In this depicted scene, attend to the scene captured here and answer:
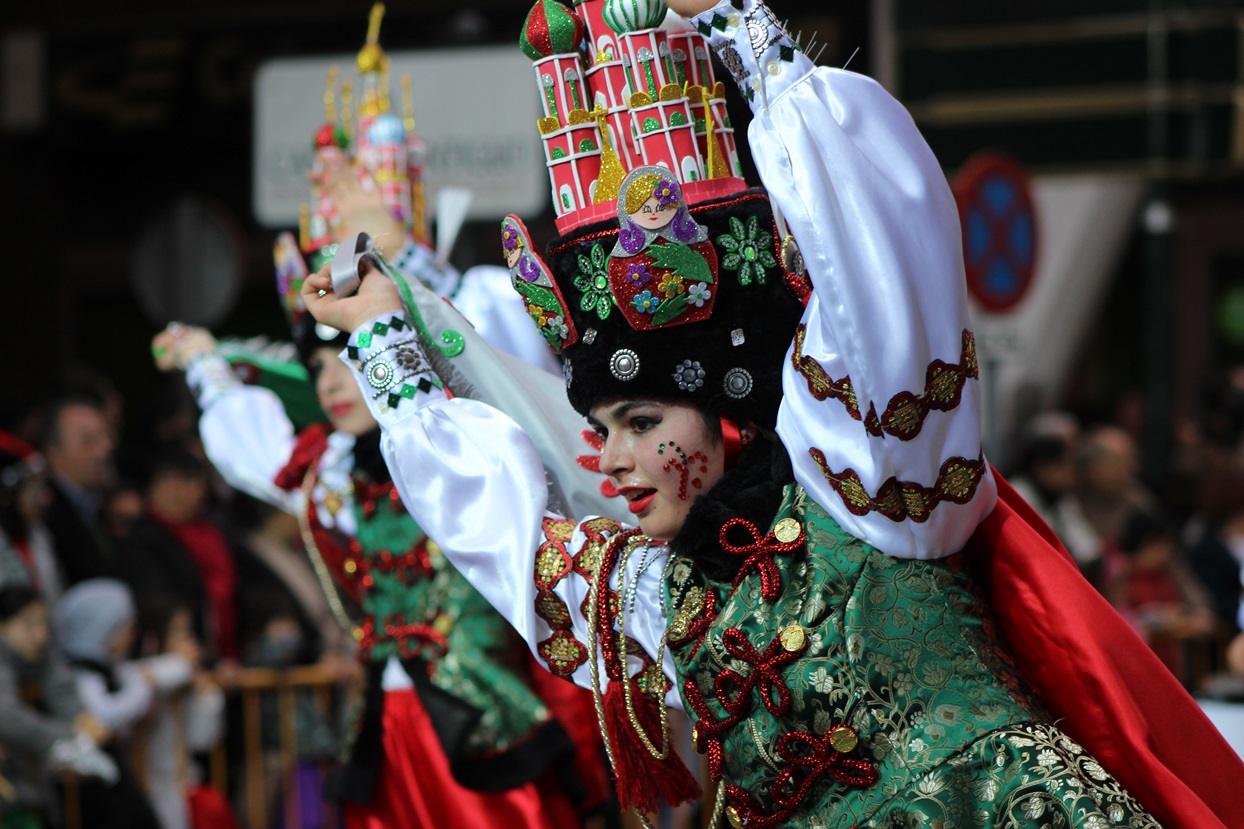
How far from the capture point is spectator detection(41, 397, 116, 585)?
20.4 feet

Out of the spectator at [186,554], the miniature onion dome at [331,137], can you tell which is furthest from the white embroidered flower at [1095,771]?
the spectator at [186,554]

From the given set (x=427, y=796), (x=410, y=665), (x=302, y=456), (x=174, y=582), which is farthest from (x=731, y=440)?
(x=174, y=582)

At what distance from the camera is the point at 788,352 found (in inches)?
101

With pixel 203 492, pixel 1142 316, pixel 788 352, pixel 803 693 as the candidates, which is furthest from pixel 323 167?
pixel 1142 316

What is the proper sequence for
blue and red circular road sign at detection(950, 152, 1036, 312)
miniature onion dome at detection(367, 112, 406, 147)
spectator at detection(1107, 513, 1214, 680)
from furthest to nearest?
spectator at detection(1107, 513, 1214, 680), blue and red circular road sign at detection(950, 152, 1036, 312), miniature onion dome at detection(367, 112, 406, 147)

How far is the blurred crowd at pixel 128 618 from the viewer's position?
538cm

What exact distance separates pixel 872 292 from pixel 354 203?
1.92m

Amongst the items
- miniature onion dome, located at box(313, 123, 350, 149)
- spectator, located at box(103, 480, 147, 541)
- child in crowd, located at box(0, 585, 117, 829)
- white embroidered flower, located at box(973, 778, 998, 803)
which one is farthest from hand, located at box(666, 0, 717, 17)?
spectator, located at box(103, 480, 147, 541)

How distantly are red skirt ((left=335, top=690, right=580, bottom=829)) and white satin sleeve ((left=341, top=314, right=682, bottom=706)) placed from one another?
4.03ft

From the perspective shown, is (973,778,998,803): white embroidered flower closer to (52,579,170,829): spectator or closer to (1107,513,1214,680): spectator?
(52,579,170,829): spectator

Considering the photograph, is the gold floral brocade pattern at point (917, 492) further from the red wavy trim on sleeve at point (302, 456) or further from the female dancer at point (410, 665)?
the red wavy trim on sleeve at point (302, 456)

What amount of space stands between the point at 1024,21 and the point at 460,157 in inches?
165

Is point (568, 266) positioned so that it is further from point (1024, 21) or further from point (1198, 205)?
point (1198, 205)

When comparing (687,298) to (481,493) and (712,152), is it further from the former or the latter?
(481,493)
